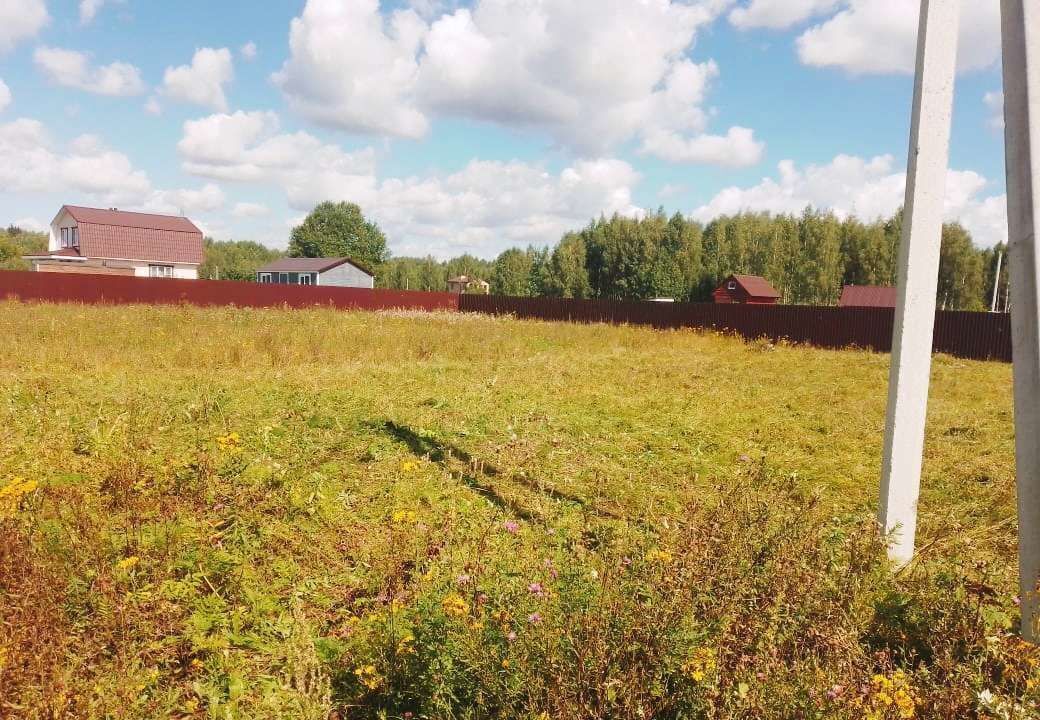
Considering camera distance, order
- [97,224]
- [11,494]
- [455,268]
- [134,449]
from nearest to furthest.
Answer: [11,494] < [134,449] < [97,224] < [455,268]

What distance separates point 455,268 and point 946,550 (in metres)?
100

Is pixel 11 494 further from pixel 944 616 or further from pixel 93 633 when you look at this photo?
pixel 944 616

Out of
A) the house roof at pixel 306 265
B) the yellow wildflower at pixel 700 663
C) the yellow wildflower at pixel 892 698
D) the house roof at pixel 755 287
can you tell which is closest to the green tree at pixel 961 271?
the house roof at pixel 755 287

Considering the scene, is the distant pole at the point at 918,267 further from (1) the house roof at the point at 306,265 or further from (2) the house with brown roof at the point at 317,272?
(1) the house roof at the point at 306,265

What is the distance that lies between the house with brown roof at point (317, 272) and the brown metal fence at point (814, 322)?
2951 centimetres

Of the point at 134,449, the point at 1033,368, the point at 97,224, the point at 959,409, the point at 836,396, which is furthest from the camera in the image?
the point at 97,224

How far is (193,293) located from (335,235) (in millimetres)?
52205

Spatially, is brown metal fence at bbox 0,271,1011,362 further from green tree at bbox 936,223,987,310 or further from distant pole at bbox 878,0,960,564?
green tree at bbox 936,223,987,310

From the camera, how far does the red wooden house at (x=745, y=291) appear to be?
41812 mm

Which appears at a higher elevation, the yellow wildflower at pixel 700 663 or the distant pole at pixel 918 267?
the distant pole at pixel 918 267

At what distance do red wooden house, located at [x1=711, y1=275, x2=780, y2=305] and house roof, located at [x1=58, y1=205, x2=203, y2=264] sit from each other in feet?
118

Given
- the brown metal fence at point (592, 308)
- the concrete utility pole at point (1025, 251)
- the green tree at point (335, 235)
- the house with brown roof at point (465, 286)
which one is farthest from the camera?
the house with brown roof at point (465, 286)

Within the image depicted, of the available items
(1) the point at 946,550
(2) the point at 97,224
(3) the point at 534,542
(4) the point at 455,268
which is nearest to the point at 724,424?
(1) the point at 946,550

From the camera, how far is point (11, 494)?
3443mm
